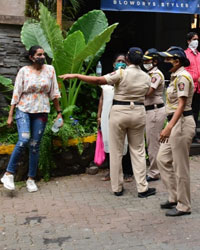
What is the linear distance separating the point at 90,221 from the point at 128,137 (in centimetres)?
132

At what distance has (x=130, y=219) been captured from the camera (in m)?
4.61

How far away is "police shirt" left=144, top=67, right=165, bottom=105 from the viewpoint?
5664 millimetres

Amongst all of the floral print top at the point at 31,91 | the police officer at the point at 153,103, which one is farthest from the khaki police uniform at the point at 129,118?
the floral print top at the point at 31,91


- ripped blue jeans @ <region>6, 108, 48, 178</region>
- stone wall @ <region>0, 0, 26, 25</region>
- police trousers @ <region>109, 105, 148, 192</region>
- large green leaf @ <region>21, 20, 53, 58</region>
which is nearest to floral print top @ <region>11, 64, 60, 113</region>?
ripped blue jeans @ <region>6, 108, 48, 178</region>

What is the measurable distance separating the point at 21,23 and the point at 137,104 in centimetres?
254

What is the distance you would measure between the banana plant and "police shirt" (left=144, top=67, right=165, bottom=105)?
926 millimetres

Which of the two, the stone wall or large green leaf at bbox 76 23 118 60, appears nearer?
large green leaf at bbox 76 23 118 60

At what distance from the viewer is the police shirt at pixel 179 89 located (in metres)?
4.39

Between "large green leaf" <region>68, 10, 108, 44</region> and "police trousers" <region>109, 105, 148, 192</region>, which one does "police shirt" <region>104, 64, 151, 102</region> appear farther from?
"large green leaf" <region>68, 10, 108, 44</region>

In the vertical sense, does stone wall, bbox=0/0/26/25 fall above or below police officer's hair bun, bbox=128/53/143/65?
above

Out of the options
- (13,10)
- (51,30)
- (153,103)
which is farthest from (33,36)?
(153,103)

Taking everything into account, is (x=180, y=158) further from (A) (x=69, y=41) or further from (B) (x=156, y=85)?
(A) (x=69, y=41)

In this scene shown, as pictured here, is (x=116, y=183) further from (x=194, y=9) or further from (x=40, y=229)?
(x=194, y=9)

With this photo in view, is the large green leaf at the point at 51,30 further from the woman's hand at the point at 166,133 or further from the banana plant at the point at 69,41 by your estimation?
the woman's hand at the point at 166,133
